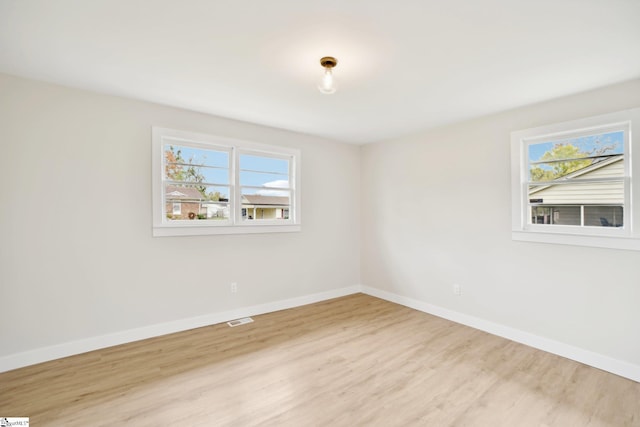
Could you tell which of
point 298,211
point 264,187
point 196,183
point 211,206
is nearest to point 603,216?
point 298,211

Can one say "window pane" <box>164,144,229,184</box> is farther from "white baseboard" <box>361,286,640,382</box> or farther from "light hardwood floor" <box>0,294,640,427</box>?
"white baseboard" <box>361,286,640,382</box>

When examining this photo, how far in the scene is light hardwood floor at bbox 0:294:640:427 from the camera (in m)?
1.99

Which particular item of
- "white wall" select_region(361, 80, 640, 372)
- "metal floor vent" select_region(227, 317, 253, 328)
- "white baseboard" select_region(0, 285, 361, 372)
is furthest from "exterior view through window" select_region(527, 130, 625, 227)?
"metal floor vent" select_region(227, 317, 253, 328)

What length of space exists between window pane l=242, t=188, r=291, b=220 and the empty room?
1.3 inches

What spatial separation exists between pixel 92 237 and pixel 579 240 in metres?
4.79

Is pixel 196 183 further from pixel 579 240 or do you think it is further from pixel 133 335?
pixel 579 240

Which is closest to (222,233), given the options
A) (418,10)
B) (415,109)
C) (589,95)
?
(415,109)

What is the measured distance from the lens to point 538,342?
302cm

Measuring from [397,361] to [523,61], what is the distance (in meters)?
2.76

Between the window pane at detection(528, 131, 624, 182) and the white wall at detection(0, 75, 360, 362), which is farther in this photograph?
the window pane at detection(528, 131, 624, 182)

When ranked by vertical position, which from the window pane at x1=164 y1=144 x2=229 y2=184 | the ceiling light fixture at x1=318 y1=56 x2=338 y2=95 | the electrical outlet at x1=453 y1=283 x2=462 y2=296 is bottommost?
the electrical outlet at x1=453 y1=283 x2=462 y2=296

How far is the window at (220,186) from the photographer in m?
3.32

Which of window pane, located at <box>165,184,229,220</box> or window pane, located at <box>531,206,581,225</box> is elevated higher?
window pane, located at <box>165,184,229,220</box>

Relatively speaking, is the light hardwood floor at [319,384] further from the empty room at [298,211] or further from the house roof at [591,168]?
the house roof at [591,168]
